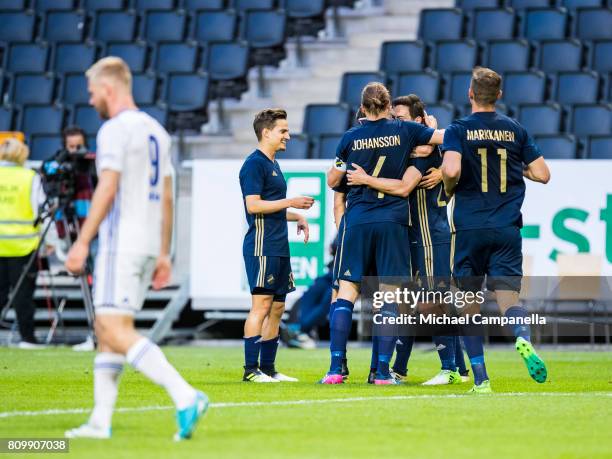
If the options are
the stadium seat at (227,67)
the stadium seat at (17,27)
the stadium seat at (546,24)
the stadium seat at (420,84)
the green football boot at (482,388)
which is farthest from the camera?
the stadium seat at (17,27)

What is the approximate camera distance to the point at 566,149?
53.3 ft

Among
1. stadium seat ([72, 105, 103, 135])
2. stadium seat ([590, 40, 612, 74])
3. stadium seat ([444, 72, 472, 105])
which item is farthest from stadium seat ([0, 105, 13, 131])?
stadium seat ([590, 40, 612, 74])

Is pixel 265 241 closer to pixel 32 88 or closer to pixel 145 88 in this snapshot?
pixel 145 88

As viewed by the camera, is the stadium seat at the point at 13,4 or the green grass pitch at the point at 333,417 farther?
the stadium seat at the point at 13,4

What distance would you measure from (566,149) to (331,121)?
330 cm

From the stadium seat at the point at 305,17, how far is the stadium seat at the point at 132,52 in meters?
2.19

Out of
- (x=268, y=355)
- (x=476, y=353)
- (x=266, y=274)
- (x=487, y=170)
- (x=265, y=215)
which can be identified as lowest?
(x=268, y=355)

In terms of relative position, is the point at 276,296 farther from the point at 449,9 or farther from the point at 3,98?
the point at 3,98

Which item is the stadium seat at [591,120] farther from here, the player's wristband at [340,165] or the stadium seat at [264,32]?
the player's wristband at [340,165]

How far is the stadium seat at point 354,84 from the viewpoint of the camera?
18.4 metres

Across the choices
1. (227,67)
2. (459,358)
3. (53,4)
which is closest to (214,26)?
(227,67)

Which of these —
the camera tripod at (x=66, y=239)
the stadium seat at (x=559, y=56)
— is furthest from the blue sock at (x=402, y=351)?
the stadium seat at (x=559, y=56)

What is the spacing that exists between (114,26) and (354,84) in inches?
177

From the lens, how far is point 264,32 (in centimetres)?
2009
